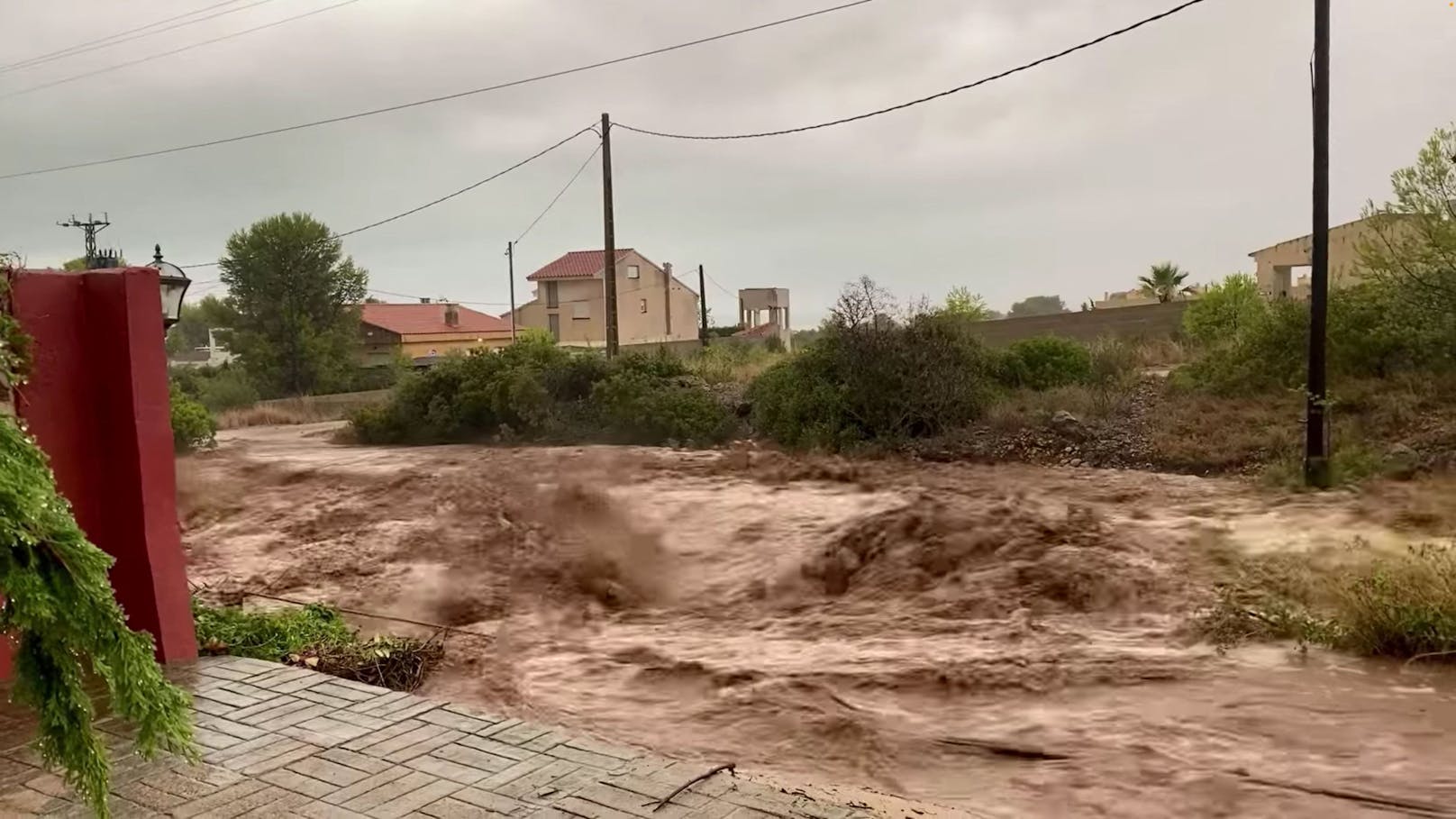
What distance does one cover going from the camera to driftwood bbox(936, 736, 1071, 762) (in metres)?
5.92

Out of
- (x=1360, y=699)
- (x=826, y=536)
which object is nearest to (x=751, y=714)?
(x=1360, y=699)

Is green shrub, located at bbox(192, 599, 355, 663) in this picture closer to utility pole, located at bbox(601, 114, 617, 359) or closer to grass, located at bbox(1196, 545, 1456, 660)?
grass, located at bbox(1196, 545, 1456, 660)

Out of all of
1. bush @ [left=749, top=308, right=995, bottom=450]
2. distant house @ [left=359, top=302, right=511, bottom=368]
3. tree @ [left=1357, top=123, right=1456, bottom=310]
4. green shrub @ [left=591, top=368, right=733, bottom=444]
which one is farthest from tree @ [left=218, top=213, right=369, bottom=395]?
tree @ [left=1357, top=123, right=1456, bottom=310]

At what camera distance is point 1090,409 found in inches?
734

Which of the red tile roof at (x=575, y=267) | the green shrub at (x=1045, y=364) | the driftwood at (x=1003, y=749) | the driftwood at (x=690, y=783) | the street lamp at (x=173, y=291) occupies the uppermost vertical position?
the red tile roof at (x=575, y=267)

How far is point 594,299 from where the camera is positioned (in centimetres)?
5881

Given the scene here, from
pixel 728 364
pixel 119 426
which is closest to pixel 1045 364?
pixel 728 364

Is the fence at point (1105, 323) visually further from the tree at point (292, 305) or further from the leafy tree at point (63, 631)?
→ the tree at point (292, 305)

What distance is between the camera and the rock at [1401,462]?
1359cm

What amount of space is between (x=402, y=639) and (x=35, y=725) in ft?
8.74

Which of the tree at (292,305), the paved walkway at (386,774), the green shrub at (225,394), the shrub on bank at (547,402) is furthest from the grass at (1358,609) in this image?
the tree at (292,305)

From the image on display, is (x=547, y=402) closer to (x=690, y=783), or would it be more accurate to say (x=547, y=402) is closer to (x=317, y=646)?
(x=317, y=646)

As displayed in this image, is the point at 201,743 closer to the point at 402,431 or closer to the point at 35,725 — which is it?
the point at 35,725

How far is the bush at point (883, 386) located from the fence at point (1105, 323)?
8297mm
